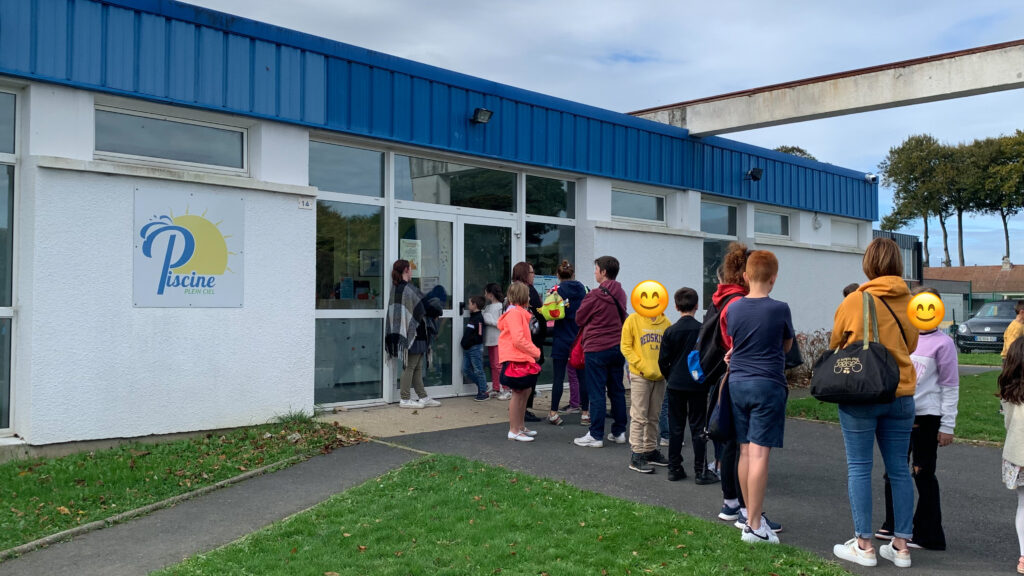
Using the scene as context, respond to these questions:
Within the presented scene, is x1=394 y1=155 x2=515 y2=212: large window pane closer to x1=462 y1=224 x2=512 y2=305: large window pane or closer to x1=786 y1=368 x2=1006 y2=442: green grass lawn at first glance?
x1=462 y1=224 x2=512 y2=305: large window pane

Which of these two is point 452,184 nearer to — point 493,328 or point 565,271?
point 493,328

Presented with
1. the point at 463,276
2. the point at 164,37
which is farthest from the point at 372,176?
the point at 164,37

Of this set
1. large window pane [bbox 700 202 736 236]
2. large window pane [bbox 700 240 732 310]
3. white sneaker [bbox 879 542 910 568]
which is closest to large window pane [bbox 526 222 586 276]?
large window pane [bbox 700 240 732 310]

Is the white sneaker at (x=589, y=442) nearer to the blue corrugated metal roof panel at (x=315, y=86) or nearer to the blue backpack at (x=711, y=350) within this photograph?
the blue backpack at (x=711, y=350)

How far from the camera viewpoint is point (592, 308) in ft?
26.0

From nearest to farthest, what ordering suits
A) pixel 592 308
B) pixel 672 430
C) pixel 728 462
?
pixel 728 462, pixel 672 430, pixel 592 308

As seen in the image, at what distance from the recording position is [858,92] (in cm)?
1212

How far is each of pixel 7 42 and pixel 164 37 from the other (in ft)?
4.32

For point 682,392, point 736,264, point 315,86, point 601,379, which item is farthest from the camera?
point 315,86

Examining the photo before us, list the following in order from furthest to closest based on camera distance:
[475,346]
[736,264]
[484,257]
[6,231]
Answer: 1. [484,257]
2. [475,346]
3. [6,231]
4. [736,264]

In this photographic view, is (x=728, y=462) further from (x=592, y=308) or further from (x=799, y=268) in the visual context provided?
(x=799, y=268)

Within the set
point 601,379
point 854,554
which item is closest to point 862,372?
point 854,554

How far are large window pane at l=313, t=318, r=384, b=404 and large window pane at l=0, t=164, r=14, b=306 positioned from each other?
3.01 m

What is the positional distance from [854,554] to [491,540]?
2.17 meters
